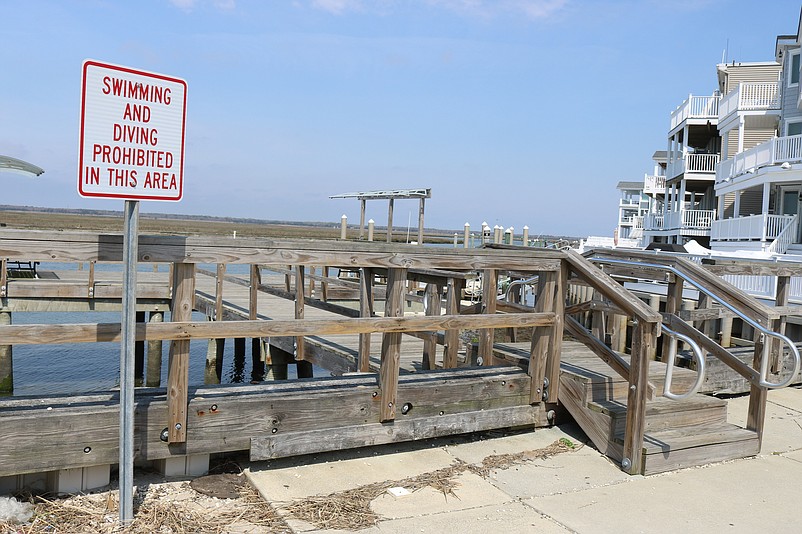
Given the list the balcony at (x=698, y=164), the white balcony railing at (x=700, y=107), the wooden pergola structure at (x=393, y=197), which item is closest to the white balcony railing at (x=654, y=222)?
the balcony at (x=698, y=164)

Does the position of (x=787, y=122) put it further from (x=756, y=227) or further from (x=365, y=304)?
(x=365, y=304)

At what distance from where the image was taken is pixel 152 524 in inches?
140

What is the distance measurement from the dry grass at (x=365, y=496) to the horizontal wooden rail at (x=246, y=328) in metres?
0.98

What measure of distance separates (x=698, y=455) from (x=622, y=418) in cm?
62

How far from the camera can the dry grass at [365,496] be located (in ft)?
12.5

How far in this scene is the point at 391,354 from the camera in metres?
4.80

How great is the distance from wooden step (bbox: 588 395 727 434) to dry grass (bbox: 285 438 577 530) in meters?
0.60

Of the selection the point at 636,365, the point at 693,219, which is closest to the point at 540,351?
the point at 636,365

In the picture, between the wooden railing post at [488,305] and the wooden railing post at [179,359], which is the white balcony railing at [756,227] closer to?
the wooden railing post at [488,305]

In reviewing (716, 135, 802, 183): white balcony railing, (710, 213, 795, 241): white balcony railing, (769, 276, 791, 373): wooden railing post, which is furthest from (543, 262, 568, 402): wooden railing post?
(716, 135, 802, 183): white balcony railing

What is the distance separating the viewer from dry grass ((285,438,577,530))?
12.5 feet

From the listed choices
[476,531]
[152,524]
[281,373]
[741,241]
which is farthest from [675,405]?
[741,241]

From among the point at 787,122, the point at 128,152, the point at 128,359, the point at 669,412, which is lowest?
the point at 669,412

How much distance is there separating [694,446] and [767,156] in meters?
22.1
